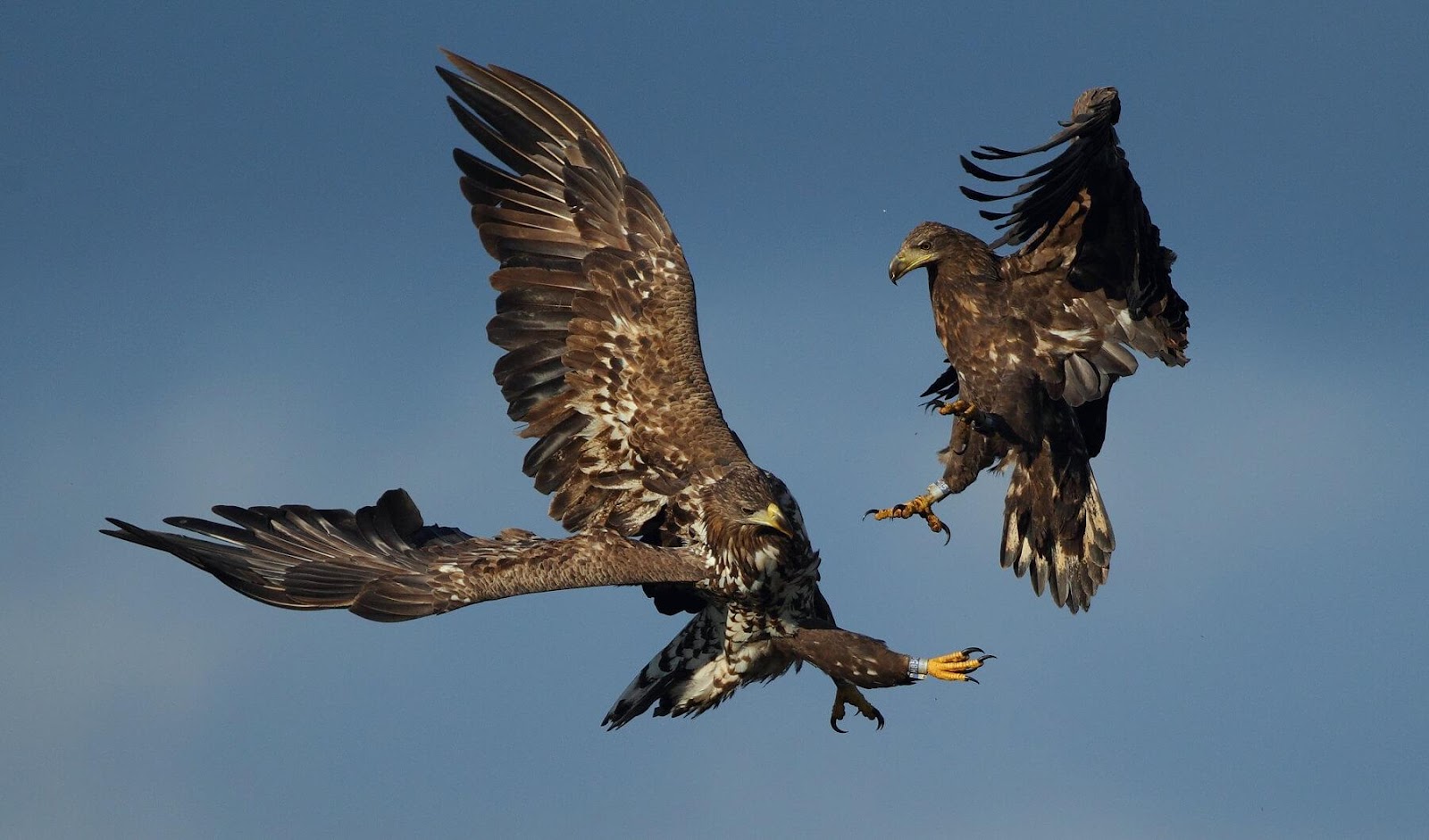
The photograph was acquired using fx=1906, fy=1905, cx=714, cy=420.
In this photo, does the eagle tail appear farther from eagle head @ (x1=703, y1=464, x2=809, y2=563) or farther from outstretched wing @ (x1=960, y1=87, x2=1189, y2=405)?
eagle head @ (x1=703, y1=464, x2=809, y2=563)

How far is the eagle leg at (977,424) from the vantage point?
1239cm

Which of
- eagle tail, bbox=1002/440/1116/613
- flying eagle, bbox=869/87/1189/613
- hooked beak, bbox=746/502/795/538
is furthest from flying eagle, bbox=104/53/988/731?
eagle tail, bbox=1002/440/1116/613

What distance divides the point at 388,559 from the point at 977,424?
3924 mm

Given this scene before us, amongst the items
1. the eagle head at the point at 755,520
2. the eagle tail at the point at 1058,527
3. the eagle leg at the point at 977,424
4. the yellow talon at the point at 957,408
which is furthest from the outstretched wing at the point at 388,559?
the eagle tail at the point at 1058,527

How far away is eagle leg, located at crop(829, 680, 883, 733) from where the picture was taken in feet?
38.8

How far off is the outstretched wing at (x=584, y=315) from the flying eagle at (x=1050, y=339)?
1514 mm

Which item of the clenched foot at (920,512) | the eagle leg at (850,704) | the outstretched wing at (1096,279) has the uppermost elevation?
the outstretched wing at (1096,279)

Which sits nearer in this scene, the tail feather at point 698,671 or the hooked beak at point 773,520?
the hooked beak at point 773,520

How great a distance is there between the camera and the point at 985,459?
1284 centimetres

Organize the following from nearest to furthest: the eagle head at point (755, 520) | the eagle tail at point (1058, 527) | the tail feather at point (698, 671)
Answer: the eagle head at point (755, 520) → the tail feather at point (698, 671) → the eagle tail at point (1058, 527)

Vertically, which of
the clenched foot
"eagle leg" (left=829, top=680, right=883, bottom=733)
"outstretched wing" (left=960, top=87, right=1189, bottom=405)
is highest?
"outstretched wing" (left=960, top=87, right=1189, bottom=405)

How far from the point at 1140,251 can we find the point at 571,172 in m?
3.82

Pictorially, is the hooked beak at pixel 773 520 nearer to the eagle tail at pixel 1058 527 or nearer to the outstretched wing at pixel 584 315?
the outstretched wing at pixel 584 315

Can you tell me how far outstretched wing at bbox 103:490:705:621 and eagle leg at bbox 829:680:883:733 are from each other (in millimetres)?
1335
